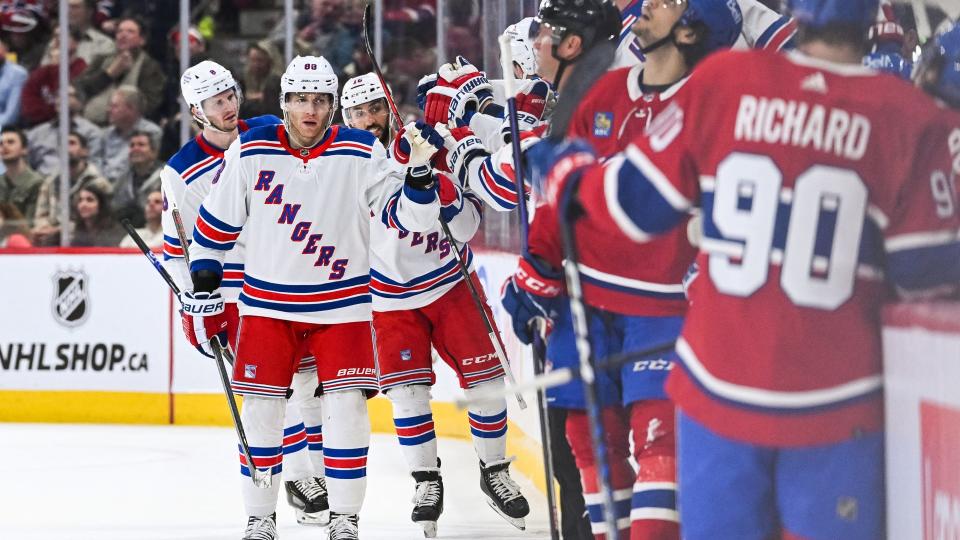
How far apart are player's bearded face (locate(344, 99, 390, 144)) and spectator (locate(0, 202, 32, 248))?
3.55 metres

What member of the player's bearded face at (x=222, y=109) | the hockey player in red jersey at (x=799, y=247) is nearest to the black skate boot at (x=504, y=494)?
the player's bearded face at (x=222, y=109)

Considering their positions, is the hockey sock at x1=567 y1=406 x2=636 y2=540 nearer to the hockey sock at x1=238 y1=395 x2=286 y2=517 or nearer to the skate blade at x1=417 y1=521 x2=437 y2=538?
the hockey sock at x1=238 y1=395 x2=286 y2=517

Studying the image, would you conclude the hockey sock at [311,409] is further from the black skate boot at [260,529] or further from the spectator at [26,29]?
the spectator at [26,29]

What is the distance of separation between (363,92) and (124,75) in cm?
390

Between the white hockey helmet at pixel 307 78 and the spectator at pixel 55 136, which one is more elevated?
the white hockey helmet at pixel 307 78

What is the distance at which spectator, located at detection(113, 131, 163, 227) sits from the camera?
26.7 ft

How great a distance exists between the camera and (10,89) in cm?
844

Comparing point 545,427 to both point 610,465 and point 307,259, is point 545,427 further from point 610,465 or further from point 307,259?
point 307,259

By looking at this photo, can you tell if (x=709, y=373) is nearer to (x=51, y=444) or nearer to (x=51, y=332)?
(x=51, y=444)

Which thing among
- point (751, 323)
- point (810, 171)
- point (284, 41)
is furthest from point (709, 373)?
point (284, 41)

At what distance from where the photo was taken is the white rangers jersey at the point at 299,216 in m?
4.15

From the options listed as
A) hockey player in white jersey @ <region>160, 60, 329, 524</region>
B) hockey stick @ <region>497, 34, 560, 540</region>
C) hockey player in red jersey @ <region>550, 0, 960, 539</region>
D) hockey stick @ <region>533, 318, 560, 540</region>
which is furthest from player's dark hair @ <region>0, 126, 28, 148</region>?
hockey player in red jersey @ <region>550, 0, 960, 539</region>

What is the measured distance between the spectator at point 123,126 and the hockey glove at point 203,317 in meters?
3.81

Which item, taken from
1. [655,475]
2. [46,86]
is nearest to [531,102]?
[655,475]
